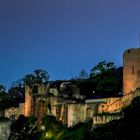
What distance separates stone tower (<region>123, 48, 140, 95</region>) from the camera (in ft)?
348

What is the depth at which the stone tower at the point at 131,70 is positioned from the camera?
348ft

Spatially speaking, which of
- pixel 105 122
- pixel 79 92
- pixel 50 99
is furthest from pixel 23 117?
pixel 105 122

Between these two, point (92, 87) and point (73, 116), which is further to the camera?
point (92, 87)

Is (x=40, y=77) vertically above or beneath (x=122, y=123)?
above

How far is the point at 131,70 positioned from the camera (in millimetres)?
107125

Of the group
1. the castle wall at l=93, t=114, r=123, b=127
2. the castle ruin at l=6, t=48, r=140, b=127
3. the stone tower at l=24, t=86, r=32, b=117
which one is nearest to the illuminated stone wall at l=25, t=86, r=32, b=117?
the stone tower at l=24, t=86, r=32, b=117

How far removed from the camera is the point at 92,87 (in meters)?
133

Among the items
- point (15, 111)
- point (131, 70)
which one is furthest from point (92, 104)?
point (15, 111)

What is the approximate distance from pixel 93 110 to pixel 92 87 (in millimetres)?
27121

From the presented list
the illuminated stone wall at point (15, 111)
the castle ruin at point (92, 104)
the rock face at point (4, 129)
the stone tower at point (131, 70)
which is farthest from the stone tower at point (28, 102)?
the stone tower at point (131, 70)

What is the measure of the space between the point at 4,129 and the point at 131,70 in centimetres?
2184

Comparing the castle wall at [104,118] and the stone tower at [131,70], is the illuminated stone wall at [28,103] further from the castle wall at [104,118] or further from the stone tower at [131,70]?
the castle wall at [104,118]

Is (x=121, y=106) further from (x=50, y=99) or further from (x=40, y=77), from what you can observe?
(x=40, y=77)

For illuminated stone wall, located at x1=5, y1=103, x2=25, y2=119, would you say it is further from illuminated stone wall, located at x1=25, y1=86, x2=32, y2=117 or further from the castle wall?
the castle wall
